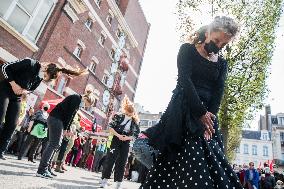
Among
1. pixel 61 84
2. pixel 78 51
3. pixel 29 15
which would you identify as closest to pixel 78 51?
pixel 78 51

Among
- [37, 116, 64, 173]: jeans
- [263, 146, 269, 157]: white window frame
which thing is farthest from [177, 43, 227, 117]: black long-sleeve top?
[263, 146, 269, 157]: white window frame

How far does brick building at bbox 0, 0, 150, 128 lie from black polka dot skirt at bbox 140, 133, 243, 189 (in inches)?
459

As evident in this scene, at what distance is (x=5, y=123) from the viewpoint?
12.2 ft

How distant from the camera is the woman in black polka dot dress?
7.32 feet

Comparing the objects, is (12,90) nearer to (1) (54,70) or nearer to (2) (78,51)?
(1) (54,70)

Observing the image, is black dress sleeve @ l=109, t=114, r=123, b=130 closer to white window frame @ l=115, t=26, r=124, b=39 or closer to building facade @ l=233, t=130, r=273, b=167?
white window frame @ l=115, t=26, r=124, b=39

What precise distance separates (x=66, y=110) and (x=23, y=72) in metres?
2.02

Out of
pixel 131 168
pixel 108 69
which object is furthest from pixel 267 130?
pixel 131 168

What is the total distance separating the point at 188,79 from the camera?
2568mm

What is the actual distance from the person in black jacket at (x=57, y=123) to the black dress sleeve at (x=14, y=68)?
1932 mm

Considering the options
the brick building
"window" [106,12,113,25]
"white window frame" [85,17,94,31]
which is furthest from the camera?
"window" [106,12,113,25]

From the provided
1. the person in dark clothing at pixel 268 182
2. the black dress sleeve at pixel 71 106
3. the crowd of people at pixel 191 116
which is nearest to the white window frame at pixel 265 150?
the person in dark clothing at pixel 268 182

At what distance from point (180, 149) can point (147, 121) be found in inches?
2274

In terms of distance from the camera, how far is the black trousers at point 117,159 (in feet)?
21.0
